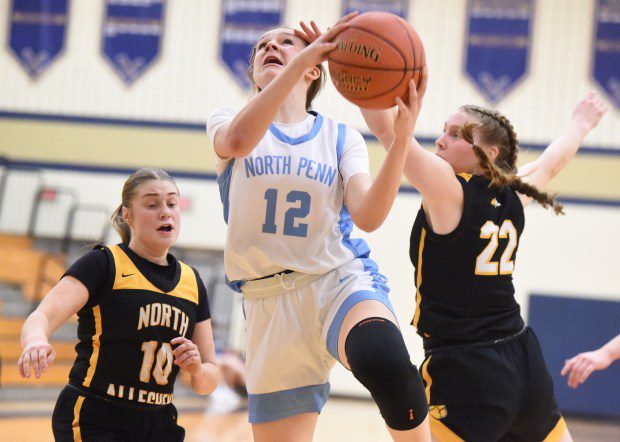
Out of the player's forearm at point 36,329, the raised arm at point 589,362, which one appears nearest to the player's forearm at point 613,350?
the raised arm at point 589,362

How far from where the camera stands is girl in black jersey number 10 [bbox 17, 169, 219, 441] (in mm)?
2979

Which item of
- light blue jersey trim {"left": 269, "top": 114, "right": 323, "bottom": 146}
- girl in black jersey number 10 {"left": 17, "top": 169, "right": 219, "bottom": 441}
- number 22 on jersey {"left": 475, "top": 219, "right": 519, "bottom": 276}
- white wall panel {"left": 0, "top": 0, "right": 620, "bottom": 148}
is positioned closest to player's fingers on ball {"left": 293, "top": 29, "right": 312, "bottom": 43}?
light blue jersey trim {"left": 269, "top": 114, "right": 323, "bottom": 146}

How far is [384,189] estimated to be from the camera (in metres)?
2.73

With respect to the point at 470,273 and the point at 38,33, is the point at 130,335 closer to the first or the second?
the point at 470,273

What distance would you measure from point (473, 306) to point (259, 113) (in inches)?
42.2

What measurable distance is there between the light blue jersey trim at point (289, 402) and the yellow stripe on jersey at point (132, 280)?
49 cm

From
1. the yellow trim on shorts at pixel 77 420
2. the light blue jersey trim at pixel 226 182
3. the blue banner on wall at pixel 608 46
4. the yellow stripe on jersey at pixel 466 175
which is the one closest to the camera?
the yellow trim on shorts at pixel 77 420

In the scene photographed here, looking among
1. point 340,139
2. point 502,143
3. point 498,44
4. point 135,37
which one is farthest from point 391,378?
point 135,37

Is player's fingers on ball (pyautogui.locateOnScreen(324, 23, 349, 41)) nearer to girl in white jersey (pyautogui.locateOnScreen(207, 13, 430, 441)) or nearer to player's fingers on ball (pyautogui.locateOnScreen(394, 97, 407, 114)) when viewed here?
player's fingers on ball (pyautogui.locateOnScreen(394, 97, 407, 114))

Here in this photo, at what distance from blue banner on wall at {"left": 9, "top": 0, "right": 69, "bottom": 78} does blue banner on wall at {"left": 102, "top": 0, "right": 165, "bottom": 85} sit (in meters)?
0.82

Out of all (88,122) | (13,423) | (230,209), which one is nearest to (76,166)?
(88,122)

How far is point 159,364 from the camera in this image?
10.2 ft

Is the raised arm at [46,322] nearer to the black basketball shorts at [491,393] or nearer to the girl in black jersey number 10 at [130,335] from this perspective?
the girl in black jersey number 10 at [130,335]

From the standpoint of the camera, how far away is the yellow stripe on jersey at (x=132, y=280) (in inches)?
123
